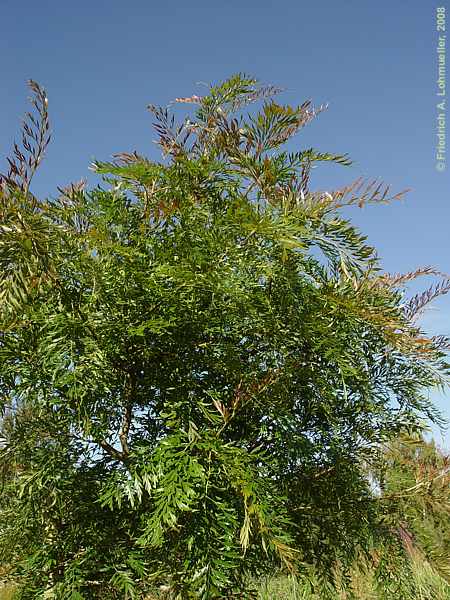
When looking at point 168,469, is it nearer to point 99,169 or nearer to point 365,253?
point 365,253

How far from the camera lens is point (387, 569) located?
205 centimetres

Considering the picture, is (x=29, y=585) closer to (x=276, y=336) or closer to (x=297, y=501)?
(x=297, y=501)

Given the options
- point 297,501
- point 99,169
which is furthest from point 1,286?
point 297,501

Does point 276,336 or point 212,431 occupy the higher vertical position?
point 276,336

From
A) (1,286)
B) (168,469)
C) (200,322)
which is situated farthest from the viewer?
(200,322)

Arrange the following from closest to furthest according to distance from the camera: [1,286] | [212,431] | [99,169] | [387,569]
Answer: [1,286], [212,431], [99,169], [387,569]

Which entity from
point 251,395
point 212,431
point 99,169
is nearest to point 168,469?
point 212,431

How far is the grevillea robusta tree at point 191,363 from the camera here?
157 centimetres

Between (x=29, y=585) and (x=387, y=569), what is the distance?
123cm

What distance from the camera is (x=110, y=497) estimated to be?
60.7 inches

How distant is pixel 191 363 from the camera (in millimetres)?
1815

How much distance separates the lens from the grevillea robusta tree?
157 cm

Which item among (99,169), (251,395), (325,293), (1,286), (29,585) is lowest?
(29,585)

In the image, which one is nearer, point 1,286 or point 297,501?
point 1,286
